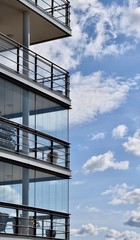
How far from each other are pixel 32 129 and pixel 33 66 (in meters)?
→ 2.61

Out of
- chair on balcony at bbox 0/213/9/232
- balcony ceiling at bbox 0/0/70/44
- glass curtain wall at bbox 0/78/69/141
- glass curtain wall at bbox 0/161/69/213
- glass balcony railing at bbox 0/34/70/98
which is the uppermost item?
Result: balcony ceiling at bbox 0/0/70/44

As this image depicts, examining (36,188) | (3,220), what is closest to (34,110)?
(36,188)

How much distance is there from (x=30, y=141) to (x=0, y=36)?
3808mm

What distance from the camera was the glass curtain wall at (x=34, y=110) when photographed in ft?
70.9

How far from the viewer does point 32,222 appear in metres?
22.0

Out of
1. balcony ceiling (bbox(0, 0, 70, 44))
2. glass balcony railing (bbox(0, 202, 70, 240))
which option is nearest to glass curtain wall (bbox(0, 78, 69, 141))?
glass balcony railing (bbox(0, 202, 70, 240))

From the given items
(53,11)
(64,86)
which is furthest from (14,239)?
(53,11)

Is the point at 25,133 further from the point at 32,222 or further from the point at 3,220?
the point at 3,220

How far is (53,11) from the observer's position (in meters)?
25.9

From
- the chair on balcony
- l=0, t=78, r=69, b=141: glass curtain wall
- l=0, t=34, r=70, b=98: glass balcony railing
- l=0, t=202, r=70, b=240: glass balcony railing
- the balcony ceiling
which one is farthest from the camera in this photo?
the balcony ceiling

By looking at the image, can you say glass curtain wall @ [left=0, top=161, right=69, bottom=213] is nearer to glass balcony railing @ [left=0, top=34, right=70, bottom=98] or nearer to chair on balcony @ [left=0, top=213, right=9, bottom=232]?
chair on balcony @ [left=0, top=213, right=9, bottom=232]

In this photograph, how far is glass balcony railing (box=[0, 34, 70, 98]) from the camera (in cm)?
2236

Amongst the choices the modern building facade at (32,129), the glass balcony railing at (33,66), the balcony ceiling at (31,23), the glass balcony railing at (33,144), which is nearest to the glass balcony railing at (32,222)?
the modern building facade at (32,129)

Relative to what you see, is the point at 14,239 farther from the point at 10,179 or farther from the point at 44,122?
the point at 44,122
